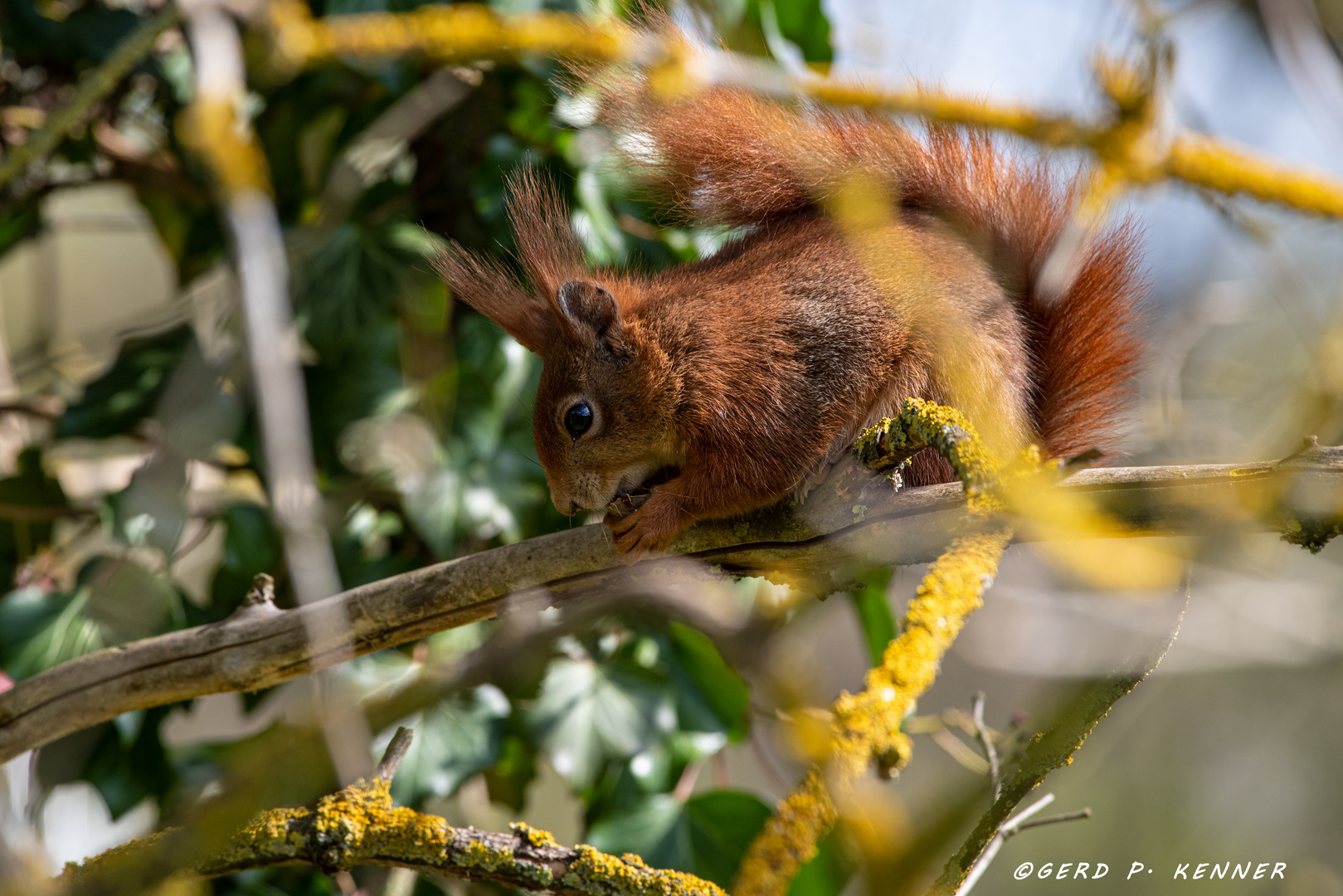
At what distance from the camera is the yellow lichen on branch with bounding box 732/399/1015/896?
57cm

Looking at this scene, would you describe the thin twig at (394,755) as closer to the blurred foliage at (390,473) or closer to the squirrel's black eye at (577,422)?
the blurred foliage at (390,473)

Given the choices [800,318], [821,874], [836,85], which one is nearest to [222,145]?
[836,85]

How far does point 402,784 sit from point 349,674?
19 cm

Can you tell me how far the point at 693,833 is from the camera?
1.37 m

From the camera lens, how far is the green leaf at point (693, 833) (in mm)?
1340

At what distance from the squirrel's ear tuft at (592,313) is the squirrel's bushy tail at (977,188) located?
20 centimetres

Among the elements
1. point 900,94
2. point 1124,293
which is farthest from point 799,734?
point 1124,293

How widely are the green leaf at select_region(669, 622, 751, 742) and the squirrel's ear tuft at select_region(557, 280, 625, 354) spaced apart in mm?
455

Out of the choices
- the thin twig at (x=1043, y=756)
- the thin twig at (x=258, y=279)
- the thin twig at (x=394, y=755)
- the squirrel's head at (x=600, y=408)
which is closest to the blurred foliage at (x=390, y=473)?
the squirrel's head at (x=600, y=408)

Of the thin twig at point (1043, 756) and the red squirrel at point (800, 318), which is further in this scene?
the red squirrel at point (800, 318)

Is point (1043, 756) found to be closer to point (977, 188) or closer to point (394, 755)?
point (394, 755)

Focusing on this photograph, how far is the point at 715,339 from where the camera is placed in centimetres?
139

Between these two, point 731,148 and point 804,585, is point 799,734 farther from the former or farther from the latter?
point 731,148

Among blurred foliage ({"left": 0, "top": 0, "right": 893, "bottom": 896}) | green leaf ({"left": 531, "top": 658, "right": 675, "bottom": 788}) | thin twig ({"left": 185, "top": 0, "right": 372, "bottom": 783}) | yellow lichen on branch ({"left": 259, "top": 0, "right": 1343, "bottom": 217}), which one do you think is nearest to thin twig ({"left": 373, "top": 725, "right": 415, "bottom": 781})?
thin twig ({"left": 185, "top": 0, "right": 372, "bottom": 783})
